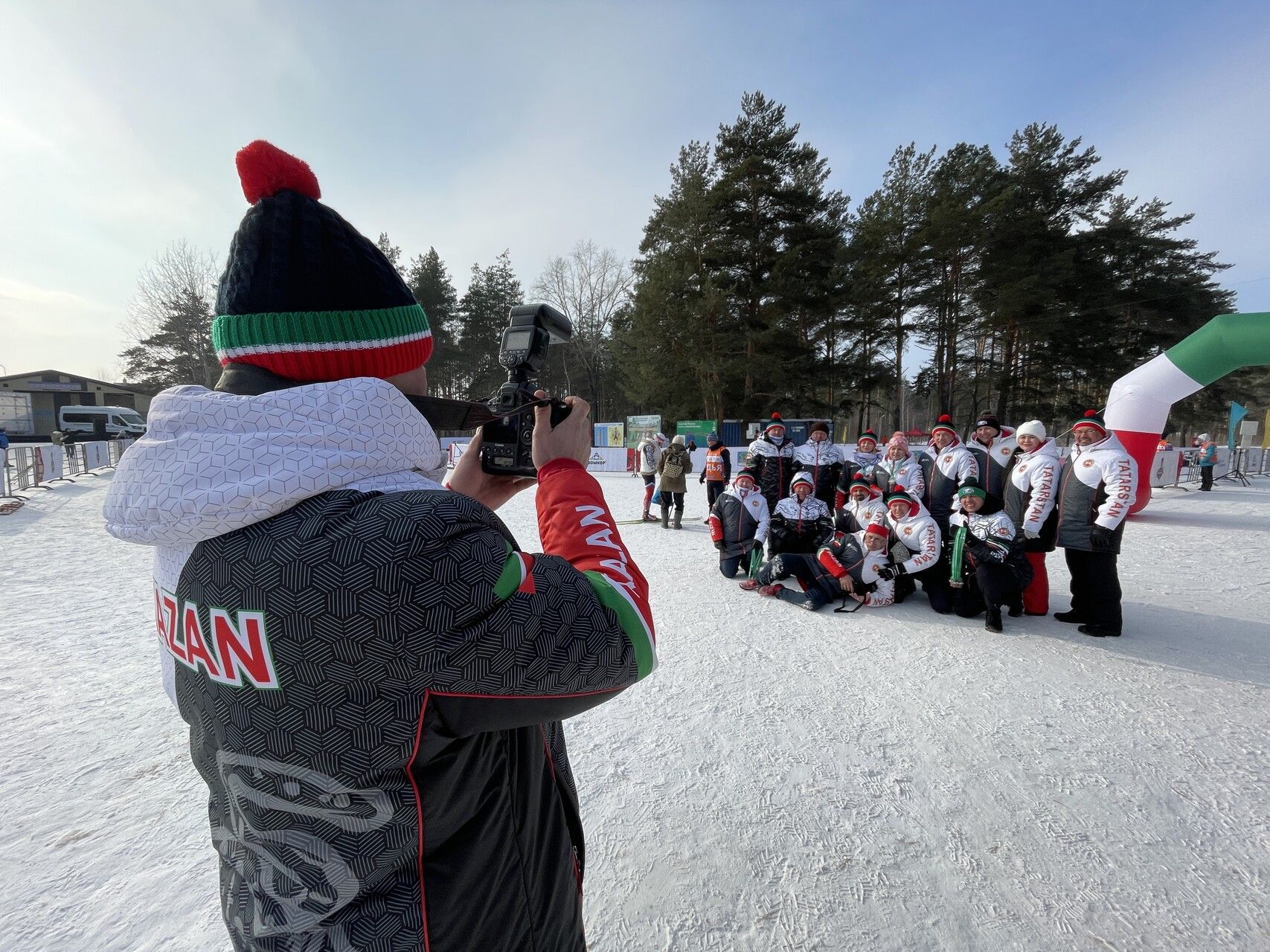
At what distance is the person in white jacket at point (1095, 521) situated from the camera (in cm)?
422

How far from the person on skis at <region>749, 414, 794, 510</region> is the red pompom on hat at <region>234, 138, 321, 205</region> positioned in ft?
21.4

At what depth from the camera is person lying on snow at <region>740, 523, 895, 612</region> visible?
492cm

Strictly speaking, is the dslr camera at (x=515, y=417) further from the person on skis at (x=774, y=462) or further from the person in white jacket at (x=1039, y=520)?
the person on skis at (x=774, y=462)

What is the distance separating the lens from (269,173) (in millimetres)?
863

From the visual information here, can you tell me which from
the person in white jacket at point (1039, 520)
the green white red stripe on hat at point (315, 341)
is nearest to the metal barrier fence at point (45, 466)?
the green white red stripe on hat at point (315, 341)

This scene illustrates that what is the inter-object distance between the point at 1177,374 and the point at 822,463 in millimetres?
6127

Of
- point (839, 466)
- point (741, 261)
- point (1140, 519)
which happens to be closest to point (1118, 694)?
point (839, 466)

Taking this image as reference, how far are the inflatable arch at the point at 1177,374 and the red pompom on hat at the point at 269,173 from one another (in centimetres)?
1062

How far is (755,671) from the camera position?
3.58 meters

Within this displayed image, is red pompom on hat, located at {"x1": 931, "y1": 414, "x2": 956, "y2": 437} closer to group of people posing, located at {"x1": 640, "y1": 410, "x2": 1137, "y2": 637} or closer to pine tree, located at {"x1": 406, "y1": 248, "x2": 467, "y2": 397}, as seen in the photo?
group of people posing, located at {"x1": 640, "y1": 410, "x2": 1137, "y2": 637}

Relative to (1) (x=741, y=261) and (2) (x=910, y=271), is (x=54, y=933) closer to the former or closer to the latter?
(1) (x=741, y=261)

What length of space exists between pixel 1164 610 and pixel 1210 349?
6052mm

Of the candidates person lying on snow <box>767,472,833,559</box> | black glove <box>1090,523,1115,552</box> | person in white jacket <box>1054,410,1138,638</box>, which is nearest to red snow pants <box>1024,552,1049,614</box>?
person in white jacket <box>1054,410,1138,638</box>

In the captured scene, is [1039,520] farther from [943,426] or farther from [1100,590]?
[943,426]
